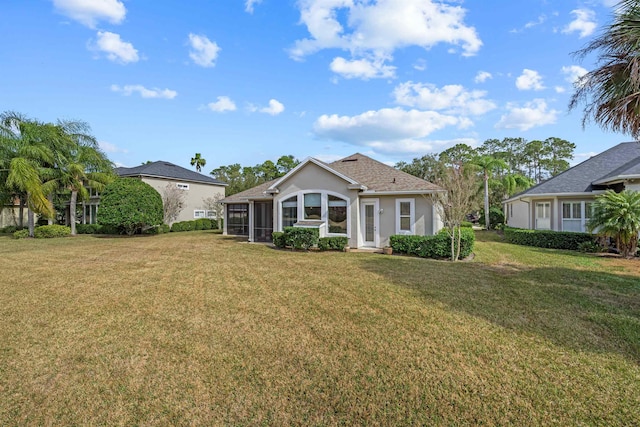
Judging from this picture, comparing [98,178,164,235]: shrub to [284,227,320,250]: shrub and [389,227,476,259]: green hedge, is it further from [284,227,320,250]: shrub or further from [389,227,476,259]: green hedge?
[389,227,476,259]: green hedge

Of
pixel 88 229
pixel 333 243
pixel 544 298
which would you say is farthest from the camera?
pixel 88 229

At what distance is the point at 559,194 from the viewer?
18078 mm

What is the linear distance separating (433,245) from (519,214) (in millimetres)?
16843

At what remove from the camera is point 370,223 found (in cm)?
1602

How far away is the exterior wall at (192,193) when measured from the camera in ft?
94.0

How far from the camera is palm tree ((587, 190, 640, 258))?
491 inches

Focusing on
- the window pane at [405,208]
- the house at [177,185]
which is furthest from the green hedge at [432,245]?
the house at [177,185]

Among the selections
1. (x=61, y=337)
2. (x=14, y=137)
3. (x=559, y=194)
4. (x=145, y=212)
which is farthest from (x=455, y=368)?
(x=14, y=137)

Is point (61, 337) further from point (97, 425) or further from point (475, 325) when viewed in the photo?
point (475, 325)

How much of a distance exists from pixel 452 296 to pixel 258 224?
1642cm

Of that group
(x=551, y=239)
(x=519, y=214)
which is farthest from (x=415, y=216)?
(x=519, y=214)

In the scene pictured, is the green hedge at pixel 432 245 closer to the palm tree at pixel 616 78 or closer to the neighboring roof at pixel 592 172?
the palm tree at pixel 616 78

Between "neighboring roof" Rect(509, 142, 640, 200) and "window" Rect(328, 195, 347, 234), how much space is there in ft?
40.9

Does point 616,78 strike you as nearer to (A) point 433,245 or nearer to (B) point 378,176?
(A) point 433,245
